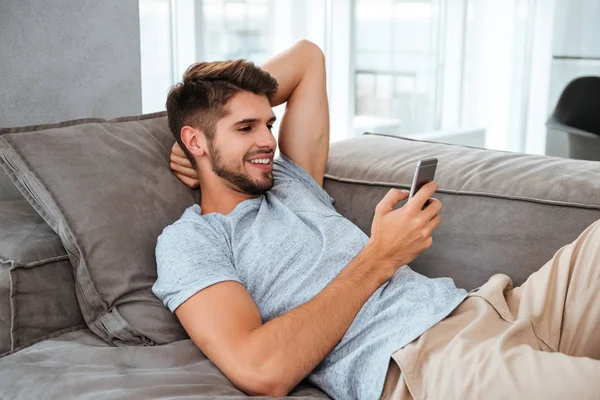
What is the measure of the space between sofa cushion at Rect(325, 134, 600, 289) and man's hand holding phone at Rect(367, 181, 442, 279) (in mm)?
203

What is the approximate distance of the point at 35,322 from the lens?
1460mm

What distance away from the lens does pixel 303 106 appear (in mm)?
1946

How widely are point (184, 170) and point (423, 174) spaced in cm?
55

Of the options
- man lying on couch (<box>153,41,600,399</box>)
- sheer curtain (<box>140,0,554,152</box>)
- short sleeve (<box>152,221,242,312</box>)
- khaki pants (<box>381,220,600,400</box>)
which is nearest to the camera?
khaki pants (<box>381,220,600,400</box>)

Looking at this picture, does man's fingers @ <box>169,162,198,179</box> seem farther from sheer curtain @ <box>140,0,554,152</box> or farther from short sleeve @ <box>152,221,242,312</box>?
sheer curtain @ <box>140,0,554,152</box>

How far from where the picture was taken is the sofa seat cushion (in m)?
1.24

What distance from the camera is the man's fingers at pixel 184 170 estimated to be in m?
1.71

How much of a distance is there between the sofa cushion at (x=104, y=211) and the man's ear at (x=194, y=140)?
94 mm

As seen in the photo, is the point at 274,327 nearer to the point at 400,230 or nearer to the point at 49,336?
the point at 400,230

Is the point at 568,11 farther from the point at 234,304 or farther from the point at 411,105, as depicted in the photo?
the point at 234,304

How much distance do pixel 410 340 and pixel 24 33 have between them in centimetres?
130

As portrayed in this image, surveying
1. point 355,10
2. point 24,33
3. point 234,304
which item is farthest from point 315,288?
point 355,10

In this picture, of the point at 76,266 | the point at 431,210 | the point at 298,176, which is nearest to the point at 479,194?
the point at 431,210

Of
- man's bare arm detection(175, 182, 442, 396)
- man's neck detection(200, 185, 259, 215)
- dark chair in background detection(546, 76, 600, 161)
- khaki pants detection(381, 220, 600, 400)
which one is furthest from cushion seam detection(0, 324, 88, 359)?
dark chair in background detection(546, 76, 600, 161)
